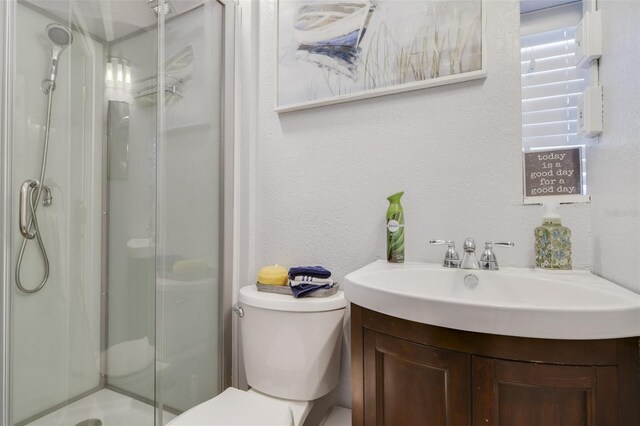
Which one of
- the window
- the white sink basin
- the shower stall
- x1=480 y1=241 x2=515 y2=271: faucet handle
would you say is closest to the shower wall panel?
the shower stall

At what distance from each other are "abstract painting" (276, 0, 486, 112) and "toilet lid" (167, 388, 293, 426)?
1.15 m

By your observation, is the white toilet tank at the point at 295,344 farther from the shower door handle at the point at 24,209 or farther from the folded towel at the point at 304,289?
the shower door handle at the point at 24,209

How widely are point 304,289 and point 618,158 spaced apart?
0.97m

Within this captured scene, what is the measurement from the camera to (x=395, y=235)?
1.12m

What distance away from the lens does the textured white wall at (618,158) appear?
73 centimetres

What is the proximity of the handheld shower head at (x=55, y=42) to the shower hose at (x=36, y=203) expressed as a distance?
2 centimetres

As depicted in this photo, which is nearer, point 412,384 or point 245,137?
point 412,384

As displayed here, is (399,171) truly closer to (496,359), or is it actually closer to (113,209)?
(496,359)

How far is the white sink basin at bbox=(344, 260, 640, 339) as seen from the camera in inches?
22.5

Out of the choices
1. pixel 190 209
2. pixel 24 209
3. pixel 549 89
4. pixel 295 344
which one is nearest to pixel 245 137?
pixel 190 209

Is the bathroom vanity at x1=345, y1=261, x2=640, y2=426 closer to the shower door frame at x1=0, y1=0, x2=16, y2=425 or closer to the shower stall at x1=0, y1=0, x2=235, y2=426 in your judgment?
the shower stall at x1=0, y1=0, x2=235, y2=426

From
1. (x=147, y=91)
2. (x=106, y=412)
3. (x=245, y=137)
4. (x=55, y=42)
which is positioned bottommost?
(x=106, y=412)

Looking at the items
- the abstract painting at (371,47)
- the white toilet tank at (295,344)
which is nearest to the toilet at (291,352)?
the white toilet tank at (295,344)

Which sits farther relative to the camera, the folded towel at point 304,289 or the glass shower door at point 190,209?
the glass shower door at point 190,209
